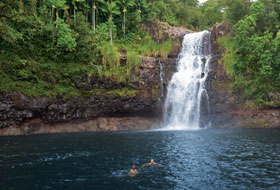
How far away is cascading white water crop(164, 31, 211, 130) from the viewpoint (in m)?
30.6

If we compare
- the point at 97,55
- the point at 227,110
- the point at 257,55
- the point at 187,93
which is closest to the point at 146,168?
the point at 227,110

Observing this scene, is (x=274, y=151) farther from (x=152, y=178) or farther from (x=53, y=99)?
(x=53, y=99)

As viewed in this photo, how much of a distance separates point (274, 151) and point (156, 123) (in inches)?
720

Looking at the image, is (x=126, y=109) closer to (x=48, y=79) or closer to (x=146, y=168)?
(x=48, y=79)

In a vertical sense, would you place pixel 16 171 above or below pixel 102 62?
below

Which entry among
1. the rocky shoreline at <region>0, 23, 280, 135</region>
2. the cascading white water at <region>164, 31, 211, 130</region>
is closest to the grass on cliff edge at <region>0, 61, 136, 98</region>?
the rocky shoreline at <region>0, 23, 280, 135</region>

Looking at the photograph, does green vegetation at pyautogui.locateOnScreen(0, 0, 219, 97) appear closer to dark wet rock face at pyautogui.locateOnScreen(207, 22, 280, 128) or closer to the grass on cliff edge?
the grass on cliff edge

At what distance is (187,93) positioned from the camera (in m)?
31.5

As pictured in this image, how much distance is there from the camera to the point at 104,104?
2984cm

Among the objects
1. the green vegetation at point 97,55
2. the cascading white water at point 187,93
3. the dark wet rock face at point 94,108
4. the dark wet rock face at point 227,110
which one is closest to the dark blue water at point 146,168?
the dark wet rock face at point 94,108

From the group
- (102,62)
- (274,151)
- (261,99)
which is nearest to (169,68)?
(102,62)

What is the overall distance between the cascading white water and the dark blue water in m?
11.8

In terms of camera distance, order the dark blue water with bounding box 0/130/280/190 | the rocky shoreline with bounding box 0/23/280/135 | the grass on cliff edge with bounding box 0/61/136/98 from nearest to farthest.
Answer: the dark blue water with bounding box 0/130/280/190 → the grass on cliff edge with bounding box 0/61/136/98 → the rocky shoreline with bounding box 0/23/280/135

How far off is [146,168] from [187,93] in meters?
20.6
